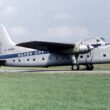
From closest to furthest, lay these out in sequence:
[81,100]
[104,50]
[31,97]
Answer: [81,100], [31,97], [104,50]

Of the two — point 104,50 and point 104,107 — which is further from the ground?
point 104,50

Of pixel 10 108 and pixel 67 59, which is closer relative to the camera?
pixel 10 108

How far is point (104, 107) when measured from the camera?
412 inches

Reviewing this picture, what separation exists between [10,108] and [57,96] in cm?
311

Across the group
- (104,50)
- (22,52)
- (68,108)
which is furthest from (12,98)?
(22,52)

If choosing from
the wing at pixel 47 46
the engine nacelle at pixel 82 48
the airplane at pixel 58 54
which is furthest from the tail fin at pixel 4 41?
the engine nacelle at pixel 82 48

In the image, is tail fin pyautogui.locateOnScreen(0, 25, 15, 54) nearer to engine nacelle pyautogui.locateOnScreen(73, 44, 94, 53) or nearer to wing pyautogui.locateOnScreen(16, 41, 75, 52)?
wing pyautogui.locateOnScreen(16, 41, 75, 52)

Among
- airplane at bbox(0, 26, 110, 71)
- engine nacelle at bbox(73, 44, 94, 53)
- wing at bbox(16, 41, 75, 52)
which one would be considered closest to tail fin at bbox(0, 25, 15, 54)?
airplane at bbox(0, 26, 110, 71)

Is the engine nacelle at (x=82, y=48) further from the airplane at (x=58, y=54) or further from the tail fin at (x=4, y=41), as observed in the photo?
the tail fin at (x=4, y=41)

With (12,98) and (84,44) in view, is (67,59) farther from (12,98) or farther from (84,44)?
(12,98)

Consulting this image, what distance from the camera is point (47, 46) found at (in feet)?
139

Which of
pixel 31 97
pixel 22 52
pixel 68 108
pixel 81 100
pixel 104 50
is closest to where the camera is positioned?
pixel 68 108

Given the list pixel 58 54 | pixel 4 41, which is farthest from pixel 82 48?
pixel 4 41

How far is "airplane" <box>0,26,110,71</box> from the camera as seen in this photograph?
4159 centimetres
